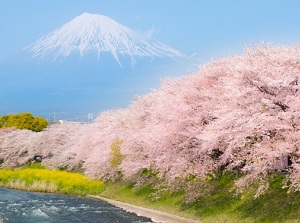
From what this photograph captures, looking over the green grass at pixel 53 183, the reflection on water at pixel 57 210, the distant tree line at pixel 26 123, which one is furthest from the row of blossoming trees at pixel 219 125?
the distant tree line at pixel 26 123

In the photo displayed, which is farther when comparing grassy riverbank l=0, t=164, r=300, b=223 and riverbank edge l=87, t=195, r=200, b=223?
riverbank edge l=87, t=195, r=200, b=223

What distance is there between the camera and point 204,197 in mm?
34125

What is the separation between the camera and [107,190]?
48.4 metres

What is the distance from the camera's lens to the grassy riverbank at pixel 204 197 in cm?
2759

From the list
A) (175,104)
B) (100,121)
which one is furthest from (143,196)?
(100,121)

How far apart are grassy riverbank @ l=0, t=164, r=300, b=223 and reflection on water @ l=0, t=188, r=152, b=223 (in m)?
2.86

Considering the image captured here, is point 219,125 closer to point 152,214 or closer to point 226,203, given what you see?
point 226,203

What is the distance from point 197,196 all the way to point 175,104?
761 centimetres

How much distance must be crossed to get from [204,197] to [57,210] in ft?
38.5

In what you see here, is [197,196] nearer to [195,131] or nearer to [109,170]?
[195,131]

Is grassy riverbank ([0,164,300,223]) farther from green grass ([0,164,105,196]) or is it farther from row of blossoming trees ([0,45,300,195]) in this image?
row of blossoming trees ([0,45,300,195])

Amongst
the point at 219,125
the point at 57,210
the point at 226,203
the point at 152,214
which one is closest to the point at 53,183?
the point at 57,210

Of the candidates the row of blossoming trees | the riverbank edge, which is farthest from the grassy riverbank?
the row of blossoming trees

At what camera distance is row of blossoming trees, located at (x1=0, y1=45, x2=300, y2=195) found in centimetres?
2606
